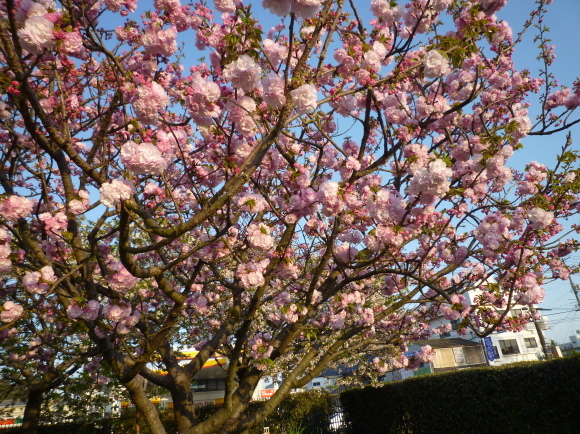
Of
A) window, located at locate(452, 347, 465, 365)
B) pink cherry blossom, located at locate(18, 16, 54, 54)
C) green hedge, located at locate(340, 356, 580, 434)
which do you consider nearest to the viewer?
pink cherry blossom, located at locate(18, 16, 54, 54)

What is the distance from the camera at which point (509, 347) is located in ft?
105

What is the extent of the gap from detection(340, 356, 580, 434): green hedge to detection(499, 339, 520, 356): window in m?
27.9

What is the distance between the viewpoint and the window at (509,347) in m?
31.6

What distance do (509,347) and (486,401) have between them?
3054 cm

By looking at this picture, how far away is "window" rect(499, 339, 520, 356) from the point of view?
104ft

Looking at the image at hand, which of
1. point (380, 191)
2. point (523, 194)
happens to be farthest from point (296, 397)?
point (380, 191)

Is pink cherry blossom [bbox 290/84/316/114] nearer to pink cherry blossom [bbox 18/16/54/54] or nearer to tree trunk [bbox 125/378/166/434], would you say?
pink cherry blossom [bbox 18/16/54/54]

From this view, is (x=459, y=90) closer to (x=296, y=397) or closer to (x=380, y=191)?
(x=380, y=191)

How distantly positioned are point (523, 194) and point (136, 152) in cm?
558

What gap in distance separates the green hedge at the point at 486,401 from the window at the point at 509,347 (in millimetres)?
27861

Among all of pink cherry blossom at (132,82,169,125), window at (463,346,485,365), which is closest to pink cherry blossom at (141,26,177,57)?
pink cherry blossom at (132,82,169,125)

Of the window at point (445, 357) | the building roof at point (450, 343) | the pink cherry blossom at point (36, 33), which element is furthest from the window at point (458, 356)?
the pink cherry blossom at point (36, 33)

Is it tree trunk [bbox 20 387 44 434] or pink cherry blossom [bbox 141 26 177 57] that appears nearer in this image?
pink cherry blossom [bbox 141 26 177 57]

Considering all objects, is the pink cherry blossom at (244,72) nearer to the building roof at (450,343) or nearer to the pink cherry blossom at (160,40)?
the pink cherry blossom at (160,40)
